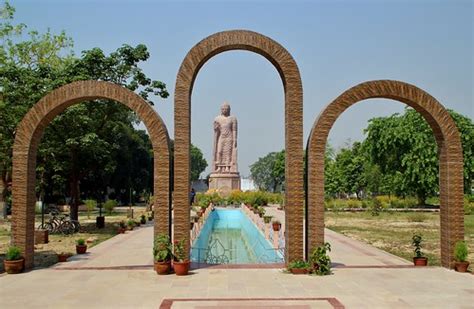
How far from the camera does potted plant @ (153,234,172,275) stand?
35.1ft

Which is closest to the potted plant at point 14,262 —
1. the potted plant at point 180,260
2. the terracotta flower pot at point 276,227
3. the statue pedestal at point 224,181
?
the potted plant at point 180,260

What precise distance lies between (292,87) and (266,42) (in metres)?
1.27

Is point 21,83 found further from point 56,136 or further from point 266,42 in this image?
point 266,42

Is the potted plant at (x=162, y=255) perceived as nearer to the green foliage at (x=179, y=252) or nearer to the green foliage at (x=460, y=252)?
the green foliage at (x=179, y=252)

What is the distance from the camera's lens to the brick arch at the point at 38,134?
11141 mm

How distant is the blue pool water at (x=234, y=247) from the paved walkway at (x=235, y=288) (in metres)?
2.40

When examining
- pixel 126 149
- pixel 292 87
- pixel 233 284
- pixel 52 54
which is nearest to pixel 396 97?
pixel 292 87

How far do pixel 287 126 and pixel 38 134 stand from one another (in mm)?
6398

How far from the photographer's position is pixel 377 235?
2009 centimetres

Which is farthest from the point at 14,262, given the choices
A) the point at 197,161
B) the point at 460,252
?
the point at 197,161

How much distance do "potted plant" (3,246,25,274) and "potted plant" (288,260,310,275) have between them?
21.4ft

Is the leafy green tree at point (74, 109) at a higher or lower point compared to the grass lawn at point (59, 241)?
higher

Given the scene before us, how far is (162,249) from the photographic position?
427 inches

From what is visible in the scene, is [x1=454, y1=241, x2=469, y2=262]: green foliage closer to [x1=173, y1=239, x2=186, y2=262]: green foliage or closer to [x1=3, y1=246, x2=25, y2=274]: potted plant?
[x1=173, y1=239, x2=186, y2=262]: green foliage
